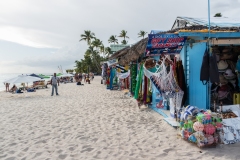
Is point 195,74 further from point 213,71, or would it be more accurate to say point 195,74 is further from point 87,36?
point 87,36

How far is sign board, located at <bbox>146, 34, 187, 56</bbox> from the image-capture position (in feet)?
17.1

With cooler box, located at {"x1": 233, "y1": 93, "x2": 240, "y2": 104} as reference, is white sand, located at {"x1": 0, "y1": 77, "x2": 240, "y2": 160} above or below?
below

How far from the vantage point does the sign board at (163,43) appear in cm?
521

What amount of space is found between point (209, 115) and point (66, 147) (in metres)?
2.73

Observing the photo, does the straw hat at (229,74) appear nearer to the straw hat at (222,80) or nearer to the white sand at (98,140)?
the straw hat at (222,80)

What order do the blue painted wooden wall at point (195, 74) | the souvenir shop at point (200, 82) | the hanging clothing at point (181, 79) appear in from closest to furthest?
the souvenir shop at point (200, 82) → the blue painted wooden wall at point (195, 74) → the hanging clothing at point (181, 79)

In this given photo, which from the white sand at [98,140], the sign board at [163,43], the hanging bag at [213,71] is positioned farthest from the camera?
the sign board at [163,43]

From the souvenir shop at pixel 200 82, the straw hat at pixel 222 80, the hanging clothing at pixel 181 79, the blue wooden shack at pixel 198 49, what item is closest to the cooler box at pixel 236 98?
the souvenir shop at pixel 200 82


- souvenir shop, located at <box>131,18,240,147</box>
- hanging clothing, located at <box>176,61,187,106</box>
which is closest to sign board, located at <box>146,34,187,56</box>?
souvenir shop, located at <box>131,18,240,147</box>

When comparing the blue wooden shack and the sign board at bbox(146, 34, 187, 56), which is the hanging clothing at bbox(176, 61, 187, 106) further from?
the sign board at bbox(146, 34, 187, 56)

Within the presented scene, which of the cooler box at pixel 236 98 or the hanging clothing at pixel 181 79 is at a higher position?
the hanging clothing at pixel 181 79

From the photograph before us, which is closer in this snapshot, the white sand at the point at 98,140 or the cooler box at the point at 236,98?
the white sand at the point at 98,140

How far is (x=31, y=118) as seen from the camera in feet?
23.4

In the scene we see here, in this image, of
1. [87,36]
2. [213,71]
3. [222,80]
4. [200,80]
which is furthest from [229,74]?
[87,36]
